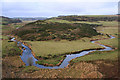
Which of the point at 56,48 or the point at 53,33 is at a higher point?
the point at 53,33

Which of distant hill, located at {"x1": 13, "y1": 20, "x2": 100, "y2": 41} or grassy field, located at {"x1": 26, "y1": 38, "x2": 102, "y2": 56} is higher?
distant hill, located at {"x1": 13, "y1": 20, "x2": 100, "y2": 41}

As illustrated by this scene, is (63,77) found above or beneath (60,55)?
beneath

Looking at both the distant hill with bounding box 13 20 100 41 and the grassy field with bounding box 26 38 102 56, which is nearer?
the grassy field with bounding box 26 38 102 56

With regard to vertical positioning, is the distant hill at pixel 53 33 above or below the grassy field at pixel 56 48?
above

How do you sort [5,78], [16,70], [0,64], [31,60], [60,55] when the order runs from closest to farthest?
[5,78] < [16,70] < [0,64] < [31,60] < [60,55]

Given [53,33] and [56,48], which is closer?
[56,48]

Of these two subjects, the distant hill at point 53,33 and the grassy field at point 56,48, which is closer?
the grassy field at point 56,48

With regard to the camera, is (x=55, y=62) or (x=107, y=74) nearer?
(x=107, y=74)

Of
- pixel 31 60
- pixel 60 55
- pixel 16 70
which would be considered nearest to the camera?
pixel 16 70

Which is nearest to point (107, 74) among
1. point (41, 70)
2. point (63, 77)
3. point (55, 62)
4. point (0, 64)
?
point (63, 77)

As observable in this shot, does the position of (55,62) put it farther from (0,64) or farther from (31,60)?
(0,64)
